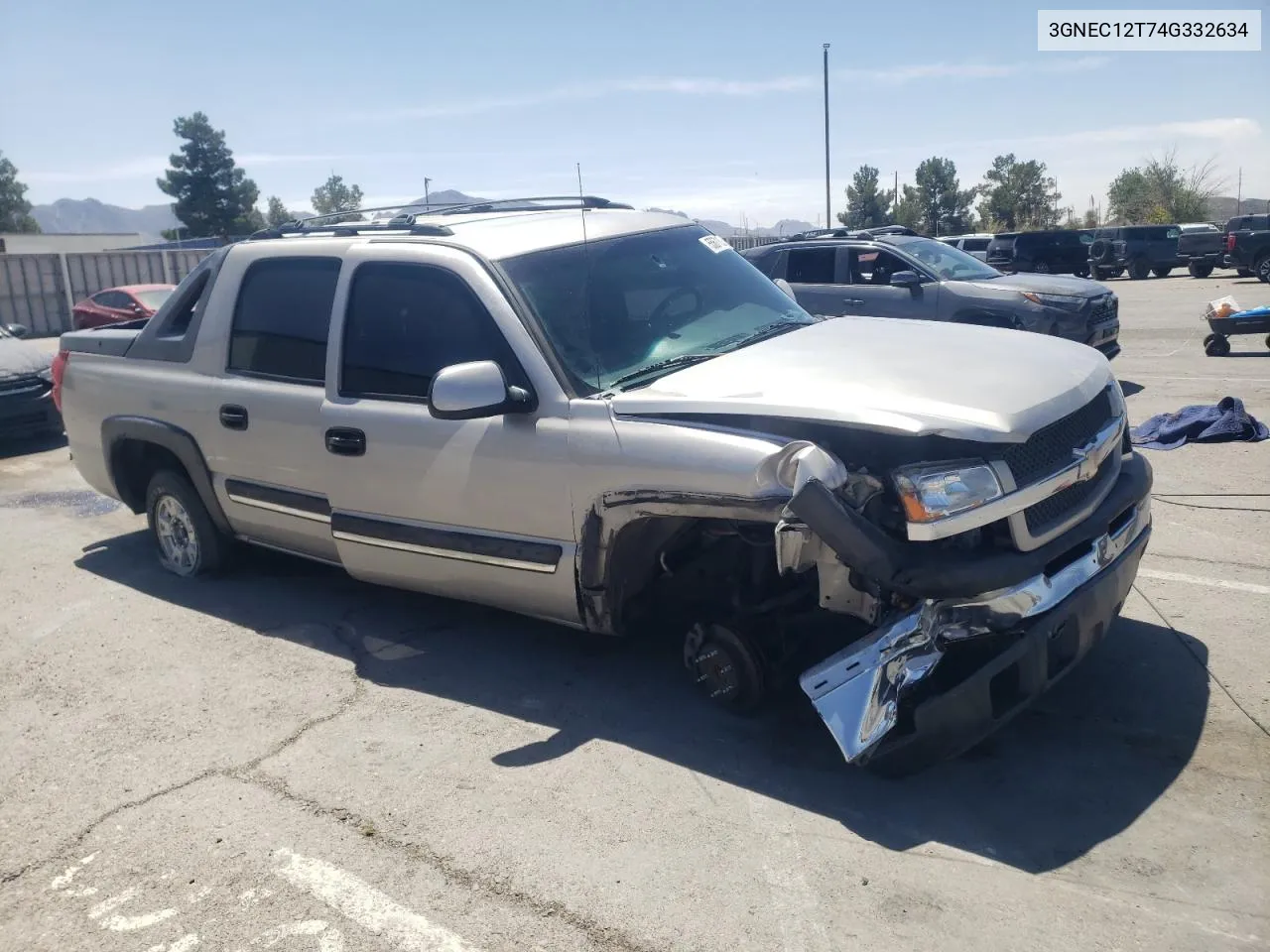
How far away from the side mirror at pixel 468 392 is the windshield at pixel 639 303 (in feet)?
1.04

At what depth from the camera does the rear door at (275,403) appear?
5.00 metres

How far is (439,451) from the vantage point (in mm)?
4430

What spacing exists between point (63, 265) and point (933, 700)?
106 feet

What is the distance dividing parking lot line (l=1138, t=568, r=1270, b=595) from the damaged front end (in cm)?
197

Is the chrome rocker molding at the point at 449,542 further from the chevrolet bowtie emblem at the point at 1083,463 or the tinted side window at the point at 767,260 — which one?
the tinted side window at the point at 767,260

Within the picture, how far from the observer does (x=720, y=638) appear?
4.00 meters

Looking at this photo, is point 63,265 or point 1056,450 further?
point 63,265

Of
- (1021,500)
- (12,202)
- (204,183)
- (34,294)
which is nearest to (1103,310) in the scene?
(1021,500)

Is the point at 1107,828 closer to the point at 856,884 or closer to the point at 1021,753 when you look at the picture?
the point at 1021,753

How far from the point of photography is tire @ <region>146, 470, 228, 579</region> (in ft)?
19.5

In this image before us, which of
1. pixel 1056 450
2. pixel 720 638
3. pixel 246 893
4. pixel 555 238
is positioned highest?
pixel 555 238

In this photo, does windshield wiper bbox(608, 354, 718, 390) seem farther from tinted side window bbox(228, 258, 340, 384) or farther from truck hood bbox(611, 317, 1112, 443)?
tinted side window bbox(228, 258, 340, 384)

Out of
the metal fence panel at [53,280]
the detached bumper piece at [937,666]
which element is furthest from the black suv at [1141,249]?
the detached bumper piece at [937,666]

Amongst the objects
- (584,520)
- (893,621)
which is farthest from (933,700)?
(584,520)
